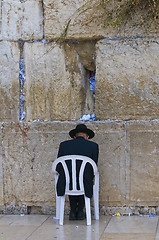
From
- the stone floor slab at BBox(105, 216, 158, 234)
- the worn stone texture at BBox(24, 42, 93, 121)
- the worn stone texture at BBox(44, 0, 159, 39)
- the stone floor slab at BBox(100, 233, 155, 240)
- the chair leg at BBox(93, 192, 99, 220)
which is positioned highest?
the worn stone texture at BBox(44, 0, 159, 39)

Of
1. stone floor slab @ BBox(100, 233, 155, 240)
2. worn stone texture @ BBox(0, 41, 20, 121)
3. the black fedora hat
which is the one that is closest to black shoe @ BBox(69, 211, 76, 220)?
stone floor slab @ BBox(100, 233, 155, 240)

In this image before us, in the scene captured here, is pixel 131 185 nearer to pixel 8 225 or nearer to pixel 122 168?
pixel 122 168

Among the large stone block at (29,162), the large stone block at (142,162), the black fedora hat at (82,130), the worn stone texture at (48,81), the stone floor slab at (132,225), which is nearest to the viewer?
the stone floor slab at (132,225)

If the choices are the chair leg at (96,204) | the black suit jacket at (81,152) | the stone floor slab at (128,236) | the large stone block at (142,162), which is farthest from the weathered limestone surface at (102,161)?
the stone floor slab at (128,236)

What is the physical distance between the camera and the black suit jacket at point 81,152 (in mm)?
4816

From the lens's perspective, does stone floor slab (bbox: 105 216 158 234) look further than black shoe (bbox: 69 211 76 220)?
No

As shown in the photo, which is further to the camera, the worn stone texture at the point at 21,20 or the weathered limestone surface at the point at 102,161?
the worn stone texture at the point at 21,20

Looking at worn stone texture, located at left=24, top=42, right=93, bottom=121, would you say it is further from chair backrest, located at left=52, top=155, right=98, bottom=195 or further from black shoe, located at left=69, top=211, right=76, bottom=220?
black shoe, located at left=69, top=211, right=76, bottom=220

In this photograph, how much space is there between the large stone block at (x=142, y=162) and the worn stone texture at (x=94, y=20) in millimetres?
1249

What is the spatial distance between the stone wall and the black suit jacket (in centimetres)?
44

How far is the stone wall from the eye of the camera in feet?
17.5

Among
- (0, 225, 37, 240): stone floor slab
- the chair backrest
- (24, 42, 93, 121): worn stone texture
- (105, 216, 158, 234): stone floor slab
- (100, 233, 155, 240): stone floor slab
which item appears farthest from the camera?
(24, 42, 93, 121): worn stone texture

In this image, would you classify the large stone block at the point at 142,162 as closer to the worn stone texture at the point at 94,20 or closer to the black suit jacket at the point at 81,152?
the black suit jacket at the point at 81,152

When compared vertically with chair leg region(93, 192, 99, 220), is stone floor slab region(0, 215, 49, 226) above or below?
below
